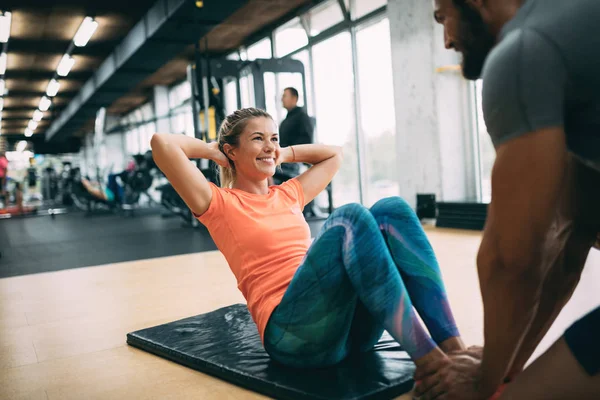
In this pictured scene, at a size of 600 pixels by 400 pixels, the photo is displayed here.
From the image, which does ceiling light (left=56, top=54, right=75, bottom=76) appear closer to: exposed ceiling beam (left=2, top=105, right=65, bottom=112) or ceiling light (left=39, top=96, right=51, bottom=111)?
ceiling light (left=39, top=96, right=51, bottom=111)

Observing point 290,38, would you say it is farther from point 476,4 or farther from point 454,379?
point 454,379

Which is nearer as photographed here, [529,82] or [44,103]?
[529,82]

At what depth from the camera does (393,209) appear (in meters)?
1.42

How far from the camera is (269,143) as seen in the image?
1722mm

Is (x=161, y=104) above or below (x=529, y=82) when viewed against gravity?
above

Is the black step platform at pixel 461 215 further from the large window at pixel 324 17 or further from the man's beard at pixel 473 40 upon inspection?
the man's beard at pixel 473 40

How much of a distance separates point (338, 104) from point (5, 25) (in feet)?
16.3

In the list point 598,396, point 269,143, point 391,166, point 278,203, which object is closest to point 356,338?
point 278,203

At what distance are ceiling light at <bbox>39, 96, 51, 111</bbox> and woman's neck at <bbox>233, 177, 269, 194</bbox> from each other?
1486 cm

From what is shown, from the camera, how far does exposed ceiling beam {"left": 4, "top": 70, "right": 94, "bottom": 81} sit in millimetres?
11449

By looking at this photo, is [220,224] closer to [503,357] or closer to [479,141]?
[503,357]

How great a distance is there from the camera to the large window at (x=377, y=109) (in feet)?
21.5

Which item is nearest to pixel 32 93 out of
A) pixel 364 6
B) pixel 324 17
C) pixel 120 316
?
pixel 324 17

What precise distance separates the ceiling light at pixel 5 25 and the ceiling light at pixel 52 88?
14.2 ft
